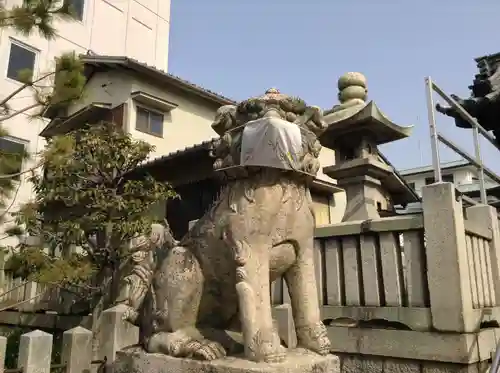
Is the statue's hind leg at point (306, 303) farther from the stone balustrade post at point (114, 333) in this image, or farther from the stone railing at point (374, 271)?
the stone balustrade post at point (114, 333)

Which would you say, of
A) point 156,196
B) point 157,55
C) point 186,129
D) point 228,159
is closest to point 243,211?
point 228,159

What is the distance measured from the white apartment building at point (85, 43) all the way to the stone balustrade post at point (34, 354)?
11.3m

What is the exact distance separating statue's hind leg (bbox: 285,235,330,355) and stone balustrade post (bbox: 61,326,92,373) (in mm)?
2176

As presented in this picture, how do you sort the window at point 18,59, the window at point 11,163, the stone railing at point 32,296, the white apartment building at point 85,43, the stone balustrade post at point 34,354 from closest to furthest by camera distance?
the stone balustrade post at point 34,354 < the window at point 11,163 < the stone railing at point 32,296 < the white apartment building at point 85,43 < the window at point 18,59

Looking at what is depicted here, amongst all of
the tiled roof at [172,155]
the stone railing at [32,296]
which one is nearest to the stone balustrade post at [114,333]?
the tiled roof at [172,155]

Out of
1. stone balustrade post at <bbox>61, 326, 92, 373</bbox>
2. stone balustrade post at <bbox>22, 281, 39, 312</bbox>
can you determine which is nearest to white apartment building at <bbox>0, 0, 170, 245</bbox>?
stone balustrade post at <bbox>22, 281, 39, 312</bbox>

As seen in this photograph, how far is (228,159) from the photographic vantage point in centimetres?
295

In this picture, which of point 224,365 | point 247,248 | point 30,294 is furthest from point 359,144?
point 30,294

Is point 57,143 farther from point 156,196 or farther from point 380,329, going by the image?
point 380,329

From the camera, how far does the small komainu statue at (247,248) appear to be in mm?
2717

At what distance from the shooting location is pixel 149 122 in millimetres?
12320

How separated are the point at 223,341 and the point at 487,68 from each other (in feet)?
16.6

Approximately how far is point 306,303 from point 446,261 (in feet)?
6.19

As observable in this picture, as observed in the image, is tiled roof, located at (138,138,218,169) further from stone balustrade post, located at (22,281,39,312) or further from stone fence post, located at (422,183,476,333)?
stone fence post, located at (422,183,476,333)
